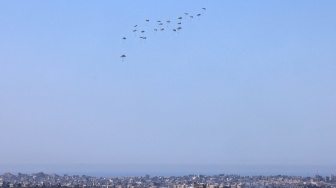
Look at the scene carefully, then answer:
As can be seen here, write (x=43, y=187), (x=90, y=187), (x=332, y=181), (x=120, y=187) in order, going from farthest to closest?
(x=332, y=181) < (x=120, y=187) < (x=90, y=187) < (x=43, y=187)

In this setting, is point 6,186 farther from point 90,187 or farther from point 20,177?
point 20,177

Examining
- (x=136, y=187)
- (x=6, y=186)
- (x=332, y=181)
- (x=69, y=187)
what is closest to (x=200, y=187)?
(x=136, y=187)

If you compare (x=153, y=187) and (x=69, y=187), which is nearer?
(x=69, y=187)

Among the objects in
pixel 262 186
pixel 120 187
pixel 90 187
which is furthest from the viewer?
pixel 262 186

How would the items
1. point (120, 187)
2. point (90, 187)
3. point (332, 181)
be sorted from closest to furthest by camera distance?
1. point (90, 187)
2. point (120, 187)
3. point (332, 181)

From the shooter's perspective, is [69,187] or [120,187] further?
[120,187]

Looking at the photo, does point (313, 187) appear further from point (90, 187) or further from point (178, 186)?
point (90, 187)

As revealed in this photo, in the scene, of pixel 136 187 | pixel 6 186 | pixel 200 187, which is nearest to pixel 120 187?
pixel 136 187

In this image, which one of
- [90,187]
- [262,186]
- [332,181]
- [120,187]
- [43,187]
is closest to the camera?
[43,187]
